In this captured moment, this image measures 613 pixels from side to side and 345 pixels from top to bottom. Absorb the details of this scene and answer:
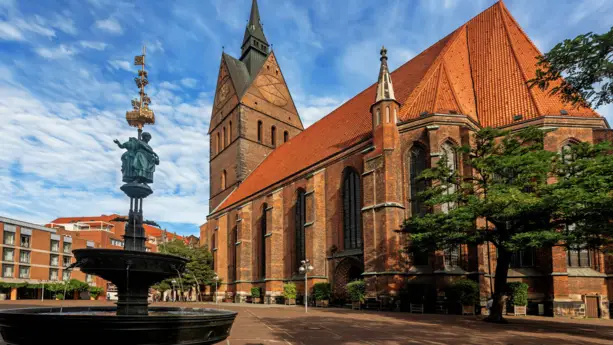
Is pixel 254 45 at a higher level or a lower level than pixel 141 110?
higher

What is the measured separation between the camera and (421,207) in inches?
885

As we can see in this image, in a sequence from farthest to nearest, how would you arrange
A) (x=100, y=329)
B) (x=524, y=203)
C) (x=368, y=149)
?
1. (x=368, y=149)
2. (x=524, y=203)
3. (x=100, y=329)

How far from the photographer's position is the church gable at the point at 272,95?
45.7m

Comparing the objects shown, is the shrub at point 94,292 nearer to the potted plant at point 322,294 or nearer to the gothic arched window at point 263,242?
the gothic arched window at point 263,242

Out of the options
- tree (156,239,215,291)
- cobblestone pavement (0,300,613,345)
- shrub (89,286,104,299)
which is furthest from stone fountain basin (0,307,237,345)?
shrub (89,286,104,299)

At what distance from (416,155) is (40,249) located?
173ft

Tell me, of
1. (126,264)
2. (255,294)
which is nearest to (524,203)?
(126,264)

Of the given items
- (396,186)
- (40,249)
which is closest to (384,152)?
(396,186)

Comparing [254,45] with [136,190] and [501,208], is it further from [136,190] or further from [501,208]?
[136,190]

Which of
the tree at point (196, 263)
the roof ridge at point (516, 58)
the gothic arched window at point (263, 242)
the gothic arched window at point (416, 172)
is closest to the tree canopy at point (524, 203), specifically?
the gothic arched window at point (416, 172)

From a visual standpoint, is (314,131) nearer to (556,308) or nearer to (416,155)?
(416,155)

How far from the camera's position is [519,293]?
19125mm

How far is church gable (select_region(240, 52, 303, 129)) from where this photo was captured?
45719mm

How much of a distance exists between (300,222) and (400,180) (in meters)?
10.2
